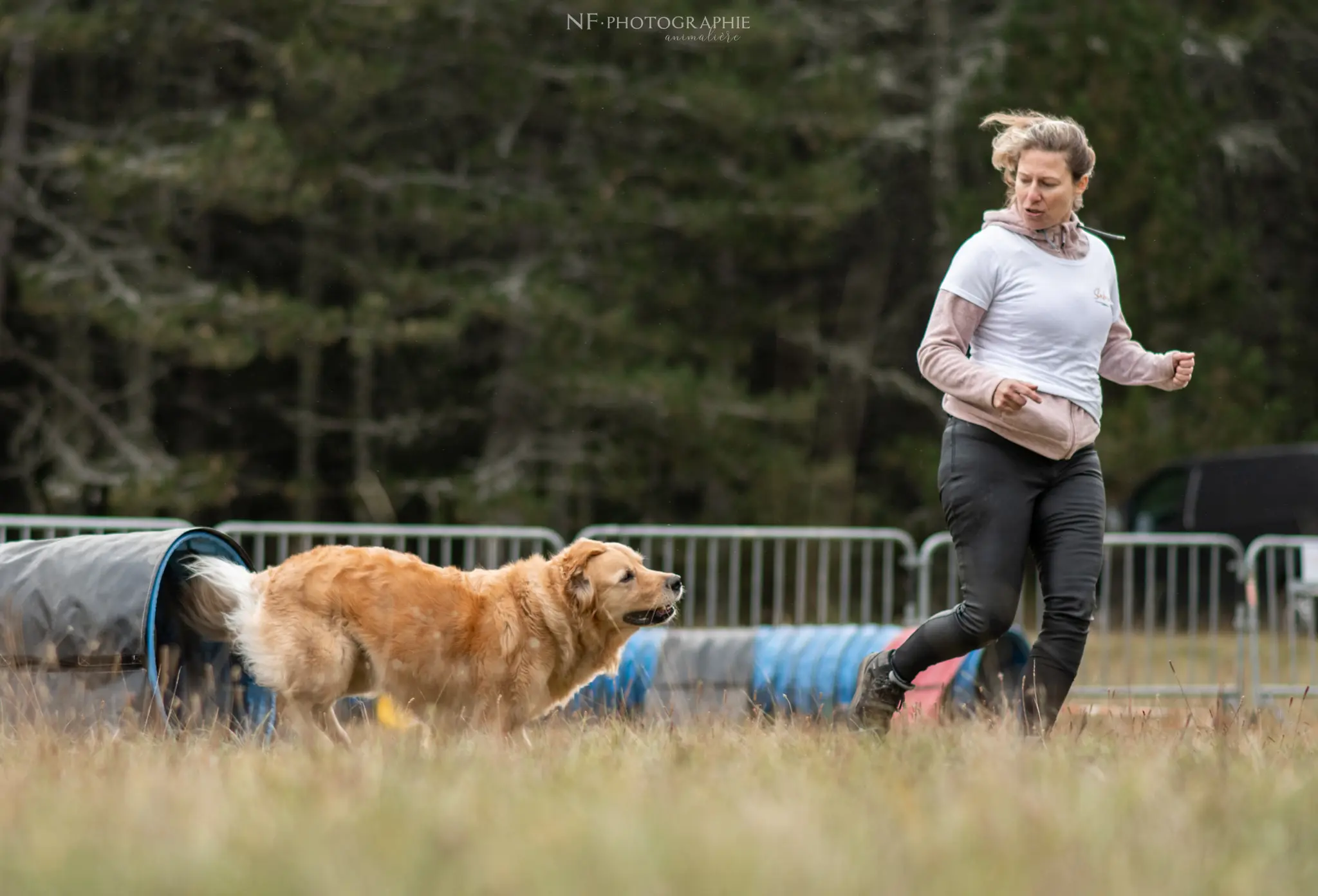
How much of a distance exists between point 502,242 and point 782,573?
5090mm

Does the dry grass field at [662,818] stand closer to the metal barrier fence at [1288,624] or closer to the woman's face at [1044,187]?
the woman's face at [1044,187]

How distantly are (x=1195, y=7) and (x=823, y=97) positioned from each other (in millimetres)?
5618

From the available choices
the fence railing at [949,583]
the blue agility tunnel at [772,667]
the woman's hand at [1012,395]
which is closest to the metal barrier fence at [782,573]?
the fence railing at [949,583]

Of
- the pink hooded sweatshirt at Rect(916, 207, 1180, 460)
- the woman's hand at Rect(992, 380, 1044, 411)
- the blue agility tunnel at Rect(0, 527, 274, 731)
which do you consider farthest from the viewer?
the blue agility tunnel at Rect(0, 527, 274, 731)

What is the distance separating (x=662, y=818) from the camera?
2668 mm

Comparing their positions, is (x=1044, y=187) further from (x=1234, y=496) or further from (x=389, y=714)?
(x=1234, y=496)

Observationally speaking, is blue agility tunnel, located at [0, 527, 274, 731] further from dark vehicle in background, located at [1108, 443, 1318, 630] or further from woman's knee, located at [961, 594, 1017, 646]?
dark vehicle in background, located at [1108, 443, 1318, 630]

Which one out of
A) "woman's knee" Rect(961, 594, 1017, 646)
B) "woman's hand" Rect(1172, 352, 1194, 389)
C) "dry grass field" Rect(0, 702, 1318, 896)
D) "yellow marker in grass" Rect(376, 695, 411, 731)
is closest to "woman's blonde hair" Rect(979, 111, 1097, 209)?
"woman's hand" Rect(1172, 352, 1194, 389)

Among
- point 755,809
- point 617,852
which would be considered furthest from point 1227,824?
point 617,852

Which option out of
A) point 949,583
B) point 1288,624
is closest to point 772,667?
point 1288,624

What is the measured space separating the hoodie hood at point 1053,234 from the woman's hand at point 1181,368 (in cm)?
43

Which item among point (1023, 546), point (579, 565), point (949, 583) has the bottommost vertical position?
point (949, 583)

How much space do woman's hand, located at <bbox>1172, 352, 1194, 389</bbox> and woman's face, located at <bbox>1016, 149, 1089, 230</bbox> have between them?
0.56 m

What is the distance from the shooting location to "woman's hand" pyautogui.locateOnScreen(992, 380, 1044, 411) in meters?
4.04
